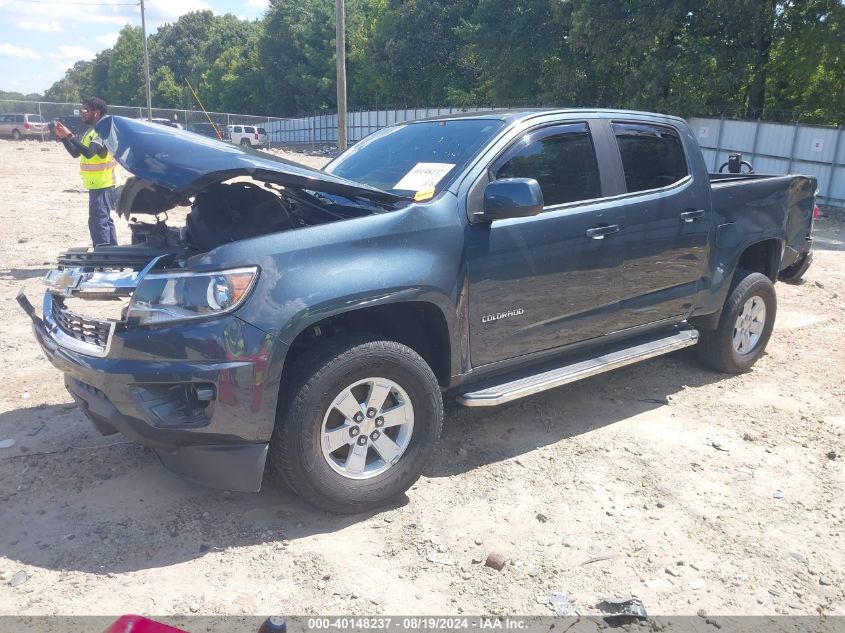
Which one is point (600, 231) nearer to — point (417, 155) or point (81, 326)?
point (417, 155)

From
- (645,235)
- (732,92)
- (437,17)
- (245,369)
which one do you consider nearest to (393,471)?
(245,369)

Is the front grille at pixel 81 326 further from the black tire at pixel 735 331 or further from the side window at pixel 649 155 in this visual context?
the black tire at pixel 735 331

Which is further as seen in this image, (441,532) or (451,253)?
(451,253)

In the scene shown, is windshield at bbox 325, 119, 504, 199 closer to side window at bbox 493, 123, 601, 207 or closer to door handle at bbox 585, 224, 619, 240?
side window at bbox 493, 123, 601, 207

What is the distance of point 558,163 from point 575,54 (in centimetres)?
2851

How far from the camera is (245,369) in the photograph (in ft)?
9.92

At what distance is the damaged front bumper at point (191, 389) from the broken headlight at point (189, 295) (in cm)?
5

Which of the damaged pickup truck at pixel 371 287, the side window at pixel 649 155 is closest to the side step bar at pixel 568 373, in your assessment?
the damaged pickup truck at pixel 371 287

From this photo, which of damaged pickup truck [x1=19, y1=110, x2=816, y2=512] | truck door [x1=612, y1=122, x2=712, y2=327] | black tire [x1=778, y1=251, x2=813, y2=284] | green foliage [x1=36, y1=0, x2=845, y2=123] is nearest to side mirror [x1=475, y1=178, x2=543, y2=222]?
damaged pickup truck [x1=19, y1=110, x2=816, y2=512]

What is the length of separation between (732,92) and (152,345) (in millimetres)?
27249

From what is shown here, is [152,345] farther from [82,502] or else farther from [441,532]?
[441,532]

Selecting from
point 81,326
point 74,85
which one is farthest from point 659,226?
point 74,85

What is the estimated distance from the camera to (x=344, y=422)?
3.42 m

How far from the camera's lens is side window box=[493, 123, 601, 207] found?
4070 millimetres
